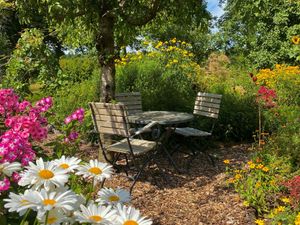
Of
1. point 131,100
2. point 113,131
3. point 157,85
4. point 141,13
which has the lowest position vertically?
point 113,131

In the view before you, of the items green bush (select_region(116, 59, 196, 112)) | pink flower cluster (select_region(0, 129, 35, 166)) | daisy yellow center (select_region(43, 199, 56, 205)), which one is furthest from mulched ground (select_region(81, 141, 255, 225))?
daisy yellow center (select_region(43, 199, 56, 205))

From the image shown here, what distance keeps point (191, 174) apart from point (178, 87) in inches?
122

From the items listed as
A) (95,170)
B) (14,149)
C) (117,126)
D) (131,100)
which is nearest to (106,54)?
(117,126)

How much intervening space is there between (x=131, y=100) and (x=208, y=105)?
4.25ft

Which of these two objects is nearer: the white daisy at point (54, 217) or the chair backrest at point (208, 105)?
the white daisy at point (54, 217)

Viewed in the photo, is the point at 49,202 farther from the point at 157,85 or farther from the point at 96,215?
the point at 157,85

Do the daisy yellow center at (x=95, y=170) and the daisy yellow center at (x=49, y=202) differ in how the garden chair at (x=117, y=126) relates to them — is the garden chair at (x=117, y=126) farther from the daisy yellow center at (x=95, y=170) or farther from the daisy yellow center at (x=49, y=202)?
the daisy yellow center at (x=49, y=202)

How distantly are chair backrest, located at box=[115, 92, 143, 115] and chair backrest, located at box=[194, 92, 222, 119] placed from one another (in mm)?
990

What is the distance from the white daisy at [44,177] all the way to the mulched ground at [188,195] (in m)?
2.66

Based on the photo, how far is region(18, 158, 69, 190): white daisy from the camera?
129cm

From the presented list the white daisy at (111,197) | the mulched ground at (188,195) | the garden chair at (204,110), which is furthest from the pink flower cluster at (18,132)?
the garden chair at (204,110)

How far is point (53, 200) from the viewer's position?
1208 mm

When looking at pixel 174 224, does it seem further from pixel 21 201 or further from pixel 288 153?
pixel 21 201

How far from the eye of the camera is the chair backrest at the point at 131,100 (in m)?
6.64
